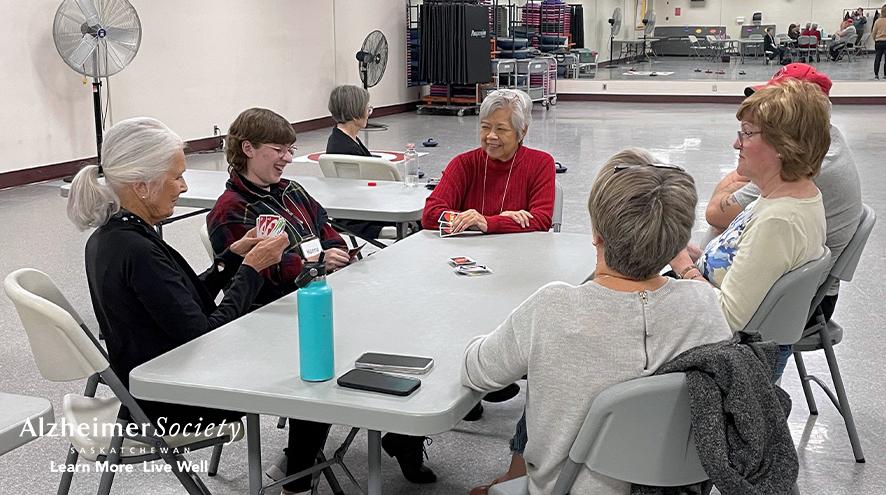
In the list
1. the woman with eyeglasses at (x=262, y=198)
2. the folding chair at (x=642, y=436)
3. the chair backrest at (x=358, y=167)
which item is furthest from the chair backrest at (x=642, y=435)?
the chair backrest at (x=358, y=167)

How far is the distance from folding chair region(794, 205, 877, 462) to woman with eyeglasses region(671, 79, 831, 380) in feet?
1.34

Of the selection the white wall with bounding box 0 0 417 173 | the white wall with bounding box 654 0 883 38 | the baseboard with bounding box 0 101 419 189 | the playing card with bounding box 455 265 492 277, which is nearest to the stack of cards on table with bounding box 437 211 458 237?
the playing card with bounding box 455 265 492 277

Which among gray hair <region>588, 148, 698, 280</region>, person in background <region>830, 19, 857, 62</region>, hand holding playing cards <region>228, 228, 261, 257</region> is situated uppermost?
person in background <region>830, 19, 857, 62</region>

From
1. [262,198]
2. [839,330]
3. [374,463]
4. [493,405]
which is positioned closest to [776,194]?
[839,330]

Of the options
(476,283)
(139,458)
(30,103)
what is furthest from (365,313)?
(30,103)

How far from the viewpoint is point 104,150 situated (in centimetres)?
227

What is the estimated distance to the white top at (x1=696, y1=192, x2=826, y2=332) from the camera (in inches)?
89.1

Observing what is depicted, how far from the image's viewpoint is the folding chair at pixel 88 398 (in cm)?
190

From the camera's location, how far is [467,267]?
270 centimetres

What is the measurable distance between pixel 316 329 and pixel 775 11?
52.8ft

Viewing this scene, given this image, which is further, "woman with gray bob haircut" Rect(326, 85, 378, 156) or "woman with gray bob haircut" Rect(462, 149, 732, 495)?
"woman with gray bob haircut" Rect(326, 85, 378, 156)

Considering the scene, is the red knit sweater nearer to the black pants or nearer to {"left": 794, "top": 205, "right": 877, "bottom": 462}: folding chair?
{"left": 794, "top": 205, "right": 877, "bottom": 462}: folding chair

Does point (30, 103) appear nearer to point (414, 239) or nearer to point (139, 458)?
point (414, 239)

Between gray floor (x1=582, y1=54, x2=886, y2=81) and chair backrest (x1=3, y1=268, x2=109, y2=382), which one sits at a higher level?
gray floor (x1=582, y1=54, x2=886, y2=81)
